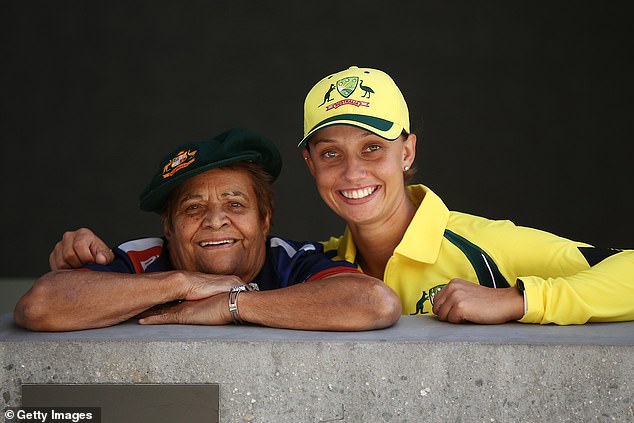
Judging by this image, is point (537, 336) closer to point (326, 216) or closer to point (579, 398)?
point (579, 398)

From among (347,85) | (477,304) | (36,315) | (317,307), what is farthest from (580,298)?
(36,315)

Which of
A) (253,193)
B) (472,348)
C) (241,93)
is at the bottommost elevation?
(472,348)

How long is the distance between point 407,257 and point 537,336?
2.09 feet

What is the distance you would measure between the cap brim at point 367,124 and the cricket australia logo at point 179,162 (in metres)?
0.35

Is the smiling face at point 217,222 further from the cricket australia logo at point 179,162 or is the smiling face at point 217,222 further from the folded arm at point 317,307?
the folded arm at point 317,307

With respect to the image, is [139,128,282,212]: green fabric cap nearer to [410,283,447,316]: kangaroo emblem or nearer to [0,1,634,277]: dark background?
[410,283,447,316]: kangaroo emblem

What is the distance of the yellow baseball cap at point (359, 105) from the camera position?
2572 mm

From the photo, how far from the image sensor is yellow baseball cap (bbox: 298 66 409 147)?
257cm

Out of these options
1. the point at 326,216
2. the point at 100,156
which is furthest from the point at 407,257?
the point at 100,156

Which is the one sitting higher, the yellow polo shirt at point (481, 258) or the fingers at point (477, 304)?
the yellow polo shirt at point (481, 258)

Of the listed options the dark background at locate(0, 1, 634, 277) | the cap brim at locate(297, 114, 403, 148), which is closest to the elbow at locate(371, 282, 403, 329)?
the cap brim at locate(297, 114, 403, 148)

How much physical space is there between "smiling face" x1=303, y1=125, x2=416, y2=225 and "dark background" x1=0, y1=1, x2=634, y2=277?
11.6ft

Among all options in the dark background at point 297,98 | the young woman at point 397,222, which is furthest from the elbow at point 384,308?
the dark background at point 297,98

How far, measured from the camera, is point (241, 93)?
6.35m
